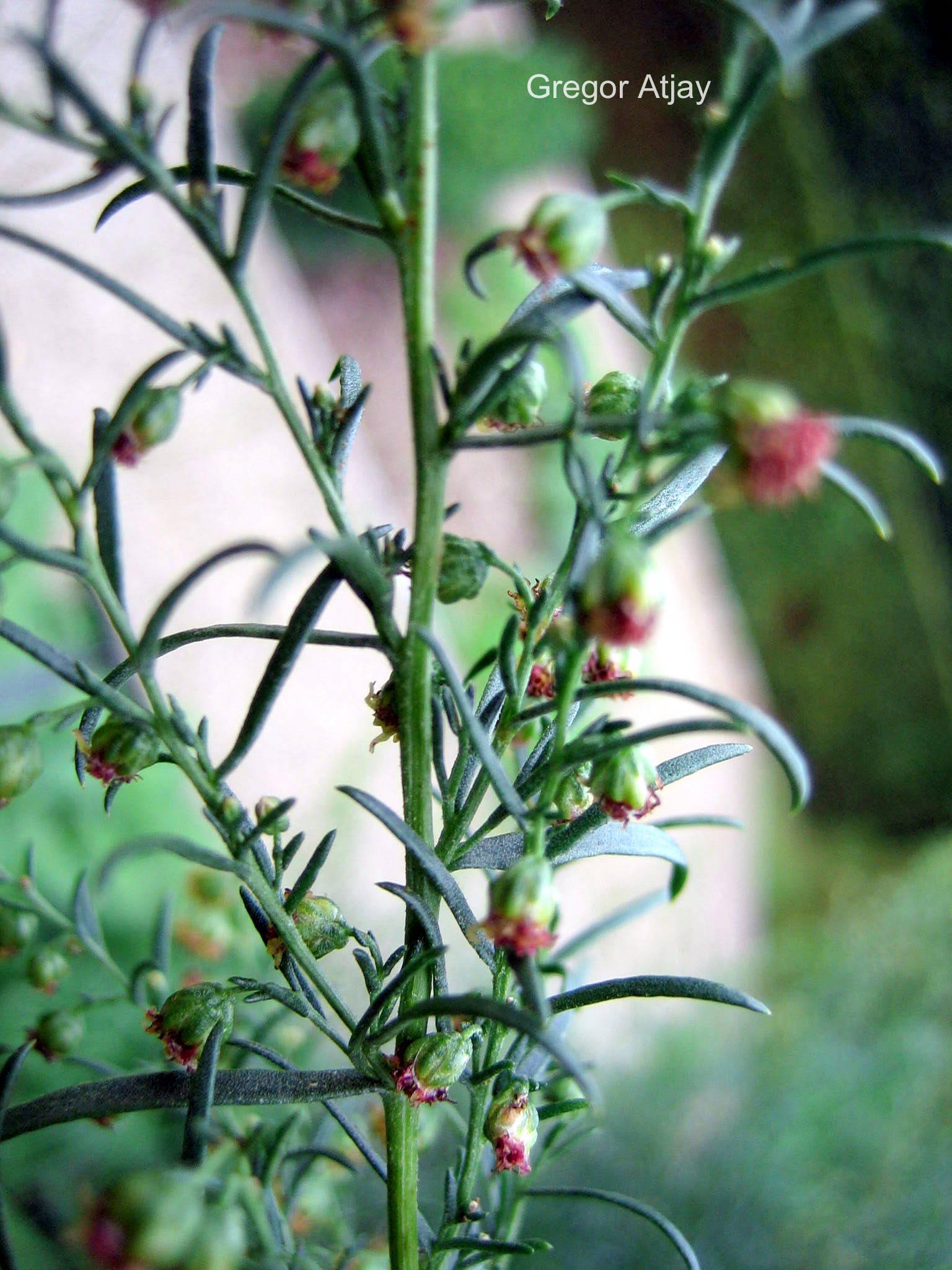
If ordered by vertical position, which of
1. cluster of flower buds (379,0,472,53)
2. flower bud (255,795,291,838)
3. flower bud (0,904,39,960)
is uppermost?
cluster of flower buds (379,0,472,53)

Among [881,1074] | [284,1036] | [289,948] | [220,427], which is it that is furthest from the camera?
[220,427]

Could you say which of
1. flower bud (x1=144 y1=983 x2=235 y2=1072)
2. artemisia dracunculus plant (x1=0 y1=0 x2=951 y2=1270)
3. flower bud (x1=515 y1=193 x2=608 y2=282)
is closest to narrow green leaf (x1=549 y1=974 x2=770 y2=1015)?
artemisia dracunculus plant (x1=0 y1=0 x2=951 y2=1270)

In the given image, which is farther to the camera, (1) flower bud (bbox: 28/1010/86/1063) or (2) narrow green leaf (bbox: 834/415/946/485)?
(1) flower bud (bbox: 28/1010/86/1063)

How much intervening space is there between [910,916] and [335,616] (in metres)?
0.85

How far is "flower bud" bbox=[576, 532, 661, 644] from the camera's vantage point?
0.71 ft

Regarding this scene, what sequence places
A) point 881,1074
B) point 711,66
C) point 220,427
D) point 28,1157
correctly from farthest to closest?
1. point 711,66
2. point 220,427
3. point 881,1074
4. point 28,1157

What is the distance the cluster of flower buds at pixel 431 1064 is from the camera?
30 centimetres

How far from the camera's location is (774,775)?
2.19 metres

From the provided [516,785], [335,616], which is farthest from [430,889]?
[335,616]

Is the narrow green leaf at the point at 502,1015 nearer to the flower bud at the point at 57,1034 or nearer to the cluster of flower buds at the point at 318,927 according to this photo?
A: the cluster of flower buds at the point at 318,927

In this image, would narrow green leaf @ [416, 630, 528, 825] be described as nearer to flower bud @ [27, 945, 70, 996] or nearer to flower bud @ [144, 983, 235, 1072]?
flower bud @ [144, 983, 235, 1072]

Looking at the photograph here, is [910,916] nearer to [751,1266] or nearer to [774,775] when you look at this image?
[751,1266]

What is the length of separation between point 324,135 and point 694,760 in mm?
218

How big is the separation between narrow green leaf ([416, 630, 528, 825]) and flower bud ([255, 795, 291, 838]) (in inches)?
2.4
